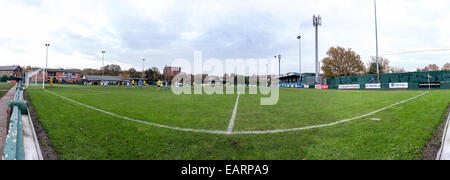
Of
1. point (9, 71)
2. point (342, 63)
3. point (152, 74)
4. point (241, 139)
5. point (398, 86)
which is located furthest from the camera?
point (152, 74)

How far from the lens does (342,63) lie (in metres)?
56.3

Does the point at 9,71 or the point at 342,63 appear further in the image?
the point at 9,71

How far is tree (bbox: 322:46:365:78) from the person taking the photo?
2181 inches

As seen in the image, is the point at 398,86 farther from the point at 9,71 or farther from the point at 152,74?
the point at 9,71

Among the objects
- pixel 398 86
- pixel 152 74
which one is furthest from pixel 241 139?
pixel 152 74

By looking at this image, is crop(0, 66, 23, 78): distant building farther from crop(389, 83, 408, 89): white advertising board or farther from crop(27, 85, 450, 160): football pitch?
crop(389, 83, 408, 89): white advertising board

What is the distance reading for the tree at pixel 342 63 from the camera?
55.4 meters

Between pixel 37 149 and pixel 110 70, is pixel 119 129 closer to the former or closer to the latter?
pixel 37 149

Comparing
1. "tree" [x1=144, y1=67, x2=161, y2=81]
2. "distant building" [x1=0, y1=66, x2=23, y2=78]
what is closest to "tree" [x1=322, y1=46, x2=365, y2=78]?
"tree" [x1=144, y1=67, x2=161, y2=81]

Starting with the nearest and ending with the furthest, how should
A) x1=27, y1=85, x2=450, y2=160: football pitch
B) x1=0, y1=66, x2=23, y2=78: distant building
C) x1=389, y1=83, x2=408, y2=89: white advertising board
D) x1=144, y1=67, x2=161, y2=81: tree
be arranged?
x1=27, y1=85, x2=450, y2=160: football pitch, x1=389, y1=83, x2=408, y2=89: white advertising board, x1=0, y1=66, x2=23, y2=78: distant building, x1=144, y1=67, x2=161, y2=81: tree

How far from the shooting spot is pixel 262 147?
3.11 m

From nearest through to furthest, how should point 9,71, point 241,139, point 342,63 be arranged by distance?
point 241,139, point 342,63, point 9,71
